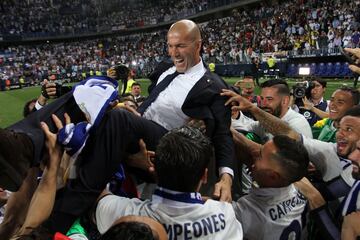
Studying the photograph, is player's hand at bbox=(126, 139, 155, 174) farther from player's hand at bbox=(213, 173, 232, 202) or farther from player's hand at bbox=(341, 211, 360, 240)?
player's hand at bbox=(341, 211, 360, 240)

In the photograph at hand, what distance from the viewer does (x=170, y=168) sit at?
1.86 meters

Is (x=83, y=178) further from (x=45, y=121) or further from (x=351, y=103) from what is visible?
(x=351, y=103)

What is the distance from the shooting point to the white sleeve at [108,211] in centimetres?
198

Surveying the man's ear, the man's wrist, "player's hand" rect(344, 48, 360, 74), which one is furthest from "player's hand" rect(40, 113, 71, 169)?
the man's ear

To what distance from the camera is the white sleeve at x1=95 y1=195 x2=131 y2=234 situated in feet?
6.48

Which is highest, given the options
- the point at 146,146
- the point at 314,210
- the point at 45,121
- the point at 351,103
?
the point at 45,121

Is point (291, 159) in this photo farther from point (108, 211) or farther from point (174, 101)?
point (108, 211)

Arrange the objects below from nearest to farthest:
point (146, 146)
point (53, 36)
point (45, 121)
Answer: point (45, 121), point (146, 146), point (53, 36)

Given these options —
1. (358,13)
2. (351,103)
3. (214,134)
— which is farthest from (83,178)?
(358,13)

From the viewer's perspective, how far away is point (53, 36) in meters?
48.9

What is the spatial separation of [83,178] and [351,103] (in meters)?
3.15

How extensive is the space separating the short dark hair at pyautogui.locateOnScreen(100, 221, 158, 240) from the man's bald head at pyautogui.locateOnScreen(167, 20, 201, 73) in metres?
1.58

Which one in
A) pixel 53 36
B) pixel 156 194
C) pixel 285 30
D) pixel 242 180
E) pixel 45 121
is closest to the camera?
pixel 156 194

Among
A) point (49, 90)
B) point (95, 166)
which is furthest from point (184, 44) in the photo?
point (95, 166)
